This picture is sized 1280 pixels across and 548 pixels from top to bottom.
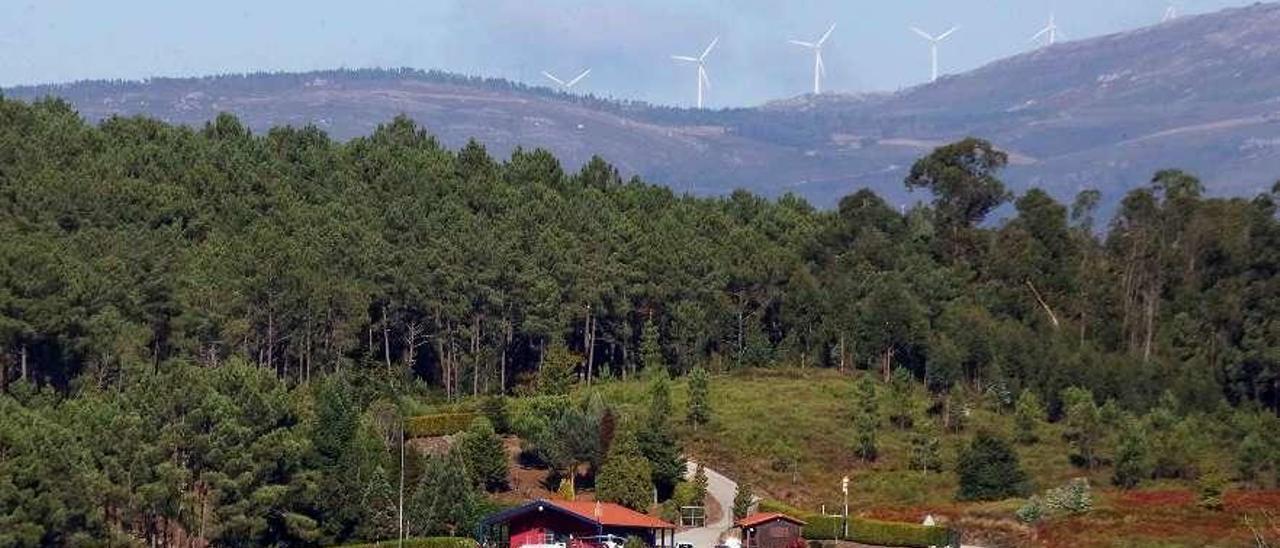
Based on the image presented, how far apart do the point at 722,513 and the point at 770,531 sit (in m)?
10.5

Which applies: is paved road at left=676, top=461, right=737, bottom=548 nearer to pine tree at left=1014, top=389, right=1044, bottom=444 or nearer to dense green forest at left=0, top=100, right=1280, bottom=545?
dense green forest at left=0, top=100, right=1280, bottom=545

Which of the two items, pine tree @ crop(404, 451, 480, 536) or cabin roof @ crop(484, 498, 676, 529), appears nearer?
pine tree @ crop(404, 451, 480, 536)

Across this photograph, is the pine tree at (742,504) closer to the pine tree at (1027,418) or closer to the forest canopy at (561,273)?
the pine tree at (1027,418)

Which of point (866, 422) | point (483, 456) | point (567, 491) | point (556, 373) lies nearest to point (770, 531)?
point (567, 491)

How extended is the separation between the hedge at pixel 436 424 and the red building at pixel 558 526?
627 inches

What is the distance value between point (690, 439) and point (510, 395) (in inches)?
604

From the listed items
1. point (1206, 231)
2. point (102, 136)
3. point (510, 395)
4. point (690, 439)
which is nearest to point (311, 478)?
point (690, 439)

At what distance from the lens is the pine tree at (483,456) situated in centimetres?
10212

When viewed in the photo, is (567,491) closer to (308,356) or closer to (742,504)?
(742,504)

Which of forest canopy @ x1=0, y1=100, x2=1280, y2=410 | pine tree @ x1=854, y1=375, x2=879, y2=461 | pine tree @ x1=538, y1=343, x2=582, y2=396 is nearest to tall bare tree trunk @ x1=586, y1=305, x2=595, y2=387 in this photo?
forest canopy @ x1=0, y1=100, x2=1280, y2=410

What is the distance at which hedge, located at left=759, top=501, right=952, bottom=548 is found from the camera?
93.2 meters

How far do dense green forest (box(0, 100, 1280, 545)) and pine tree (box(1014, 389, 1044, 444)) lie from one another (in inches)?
105

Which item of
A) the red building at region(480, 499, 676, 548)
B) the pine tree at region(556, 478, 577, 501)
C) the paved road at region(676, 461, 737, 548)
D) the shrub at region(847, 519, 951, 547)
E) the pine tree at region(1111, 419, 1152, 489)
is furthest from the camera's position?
the pine tree at region(1111, 419, 1152, 489)

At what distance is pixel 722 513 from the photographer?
103000 mm
